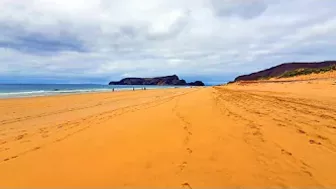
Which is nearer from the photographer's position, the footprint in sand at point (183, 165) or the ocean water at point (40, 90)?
the footprint in sand at point (183, 165)

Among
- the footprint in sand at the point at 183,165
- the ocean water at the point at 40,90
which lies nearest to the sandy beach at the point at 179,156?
the footprint in sand at the point at 183,165

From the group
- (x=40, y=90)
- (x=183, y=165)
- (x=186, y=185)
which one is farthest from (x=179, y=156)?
(x=40, y=90)

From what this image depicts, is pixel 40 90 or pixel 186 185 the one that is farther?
pixel 40 90

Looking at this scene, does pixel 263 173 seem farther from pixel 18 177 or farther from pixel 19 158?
pixel 19 158

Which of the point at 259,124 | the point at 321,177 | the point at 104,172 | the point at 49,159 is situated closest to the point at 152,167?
the point at 104,172

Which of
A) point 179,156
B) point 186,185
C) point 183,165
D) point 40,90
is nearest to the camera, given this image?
point 186,185

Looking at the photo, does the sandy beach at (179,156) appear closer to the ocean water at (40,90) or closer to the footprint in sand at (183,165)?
the footprint in sand at (183,165)

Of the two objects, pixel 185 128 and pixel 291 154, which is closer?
pixel 291 154

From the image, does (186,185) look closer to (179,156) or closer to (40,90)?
(179,156)

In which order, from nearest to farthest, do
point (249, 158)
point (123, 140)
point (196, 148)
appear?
point (249, 158) < point (196, 148) < point (123, 140)

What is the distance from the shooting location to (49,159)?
5.04m

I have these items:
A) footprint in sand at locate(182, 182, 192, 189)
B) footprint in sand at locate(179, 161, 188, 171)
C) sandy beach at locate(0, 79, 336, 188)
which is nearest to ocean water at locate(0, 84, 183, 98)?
sandy beach at locate(0, 79, 336, 188)

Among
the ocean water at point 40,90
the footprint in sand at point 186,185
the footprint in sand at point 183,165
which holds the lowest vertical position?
the footprint in sand at point 186,185

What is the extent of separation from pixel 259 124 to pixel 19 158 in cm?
622
